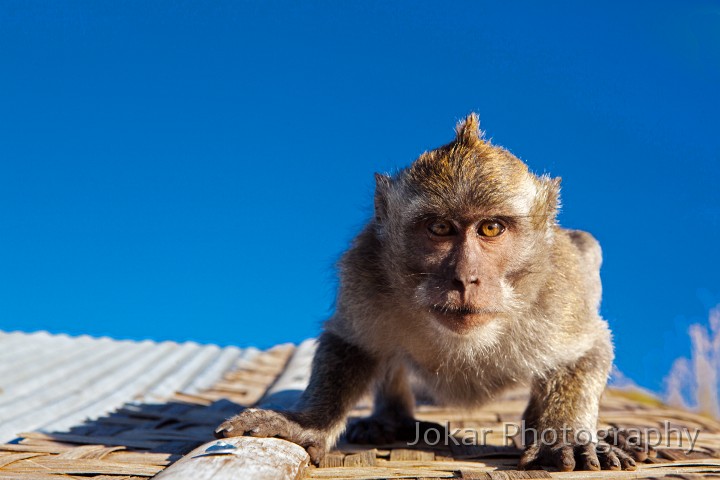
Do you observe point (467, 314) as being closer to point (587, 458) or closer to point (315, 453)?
point (587, 458)

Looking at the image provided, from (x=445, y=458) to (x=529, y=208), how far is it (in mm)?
1875

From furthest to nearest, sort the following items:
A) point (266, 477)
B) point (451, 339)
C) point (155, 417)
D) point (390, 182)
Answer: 1. point (155, 417)
2. point (390, 182)
3. point (451, 339)
4. point (266, 477)

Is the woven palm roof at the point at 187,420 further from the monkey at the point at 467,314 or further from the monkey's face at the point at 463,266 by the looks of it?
the monkey's face at the point at 463,266

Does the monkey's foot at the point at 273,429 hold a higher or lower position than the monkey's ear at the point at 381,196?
lower

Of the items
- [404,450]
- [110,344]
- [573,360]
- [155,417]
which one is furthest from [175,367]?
[573,360]

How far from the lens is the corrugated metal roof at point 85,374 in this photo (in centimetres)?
690

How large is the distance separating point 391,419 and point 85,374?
4527 mm

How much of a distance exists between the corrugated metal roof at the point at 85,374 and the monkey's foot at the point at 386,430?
264 centimetres

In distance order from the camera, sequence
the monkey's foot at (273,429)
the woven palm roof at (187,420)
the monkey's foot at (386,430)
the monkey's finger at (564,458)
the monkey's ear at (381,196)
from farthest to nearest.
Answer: the monkey's foot at (386,430) → the monkey's ear at (381,196) → the monkey's foot at (273,429) → the monkey's finger at (564,458) → the woven palm roof at (187,420)

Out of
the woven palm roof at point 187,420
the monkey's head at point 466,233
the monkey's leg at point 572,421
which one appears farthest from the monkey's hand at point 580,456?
the monkey's head at point 466,233

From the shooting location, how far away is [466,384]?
18.0ft

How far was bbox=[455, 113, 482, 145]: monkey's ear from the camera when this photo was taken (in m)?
5.06

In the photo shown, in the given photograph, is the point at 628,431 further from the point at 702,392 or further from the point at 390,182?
the point at 702,392

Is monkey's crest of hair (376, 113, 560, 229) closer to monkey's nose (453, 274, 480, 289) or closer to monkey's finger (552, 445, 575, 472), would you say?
monkey's nose (453, 274, 480, 289)
